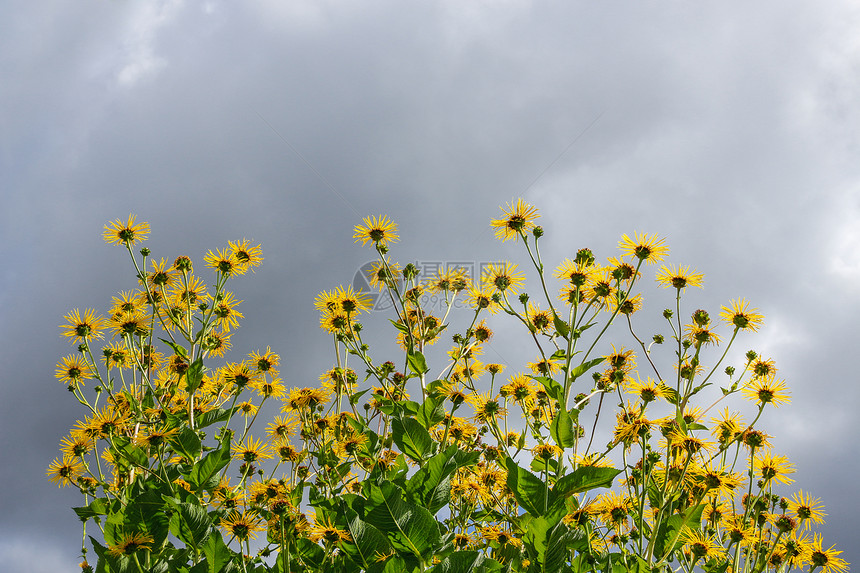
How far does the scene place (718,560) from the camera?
445 centimetres

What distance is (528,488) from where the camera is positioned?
2.80 metres

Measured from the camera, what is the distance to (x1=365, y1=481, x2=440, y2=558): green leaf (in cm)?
268

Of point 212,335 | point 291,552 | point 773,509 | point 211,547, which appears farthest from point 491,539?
point 212,335

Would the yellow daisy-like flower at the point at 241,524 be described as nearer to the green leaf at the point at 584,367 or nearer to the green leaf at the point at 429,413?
the green leaf at the point at 429,413

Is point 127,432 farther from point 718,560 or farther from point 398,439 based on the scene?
point 718,560

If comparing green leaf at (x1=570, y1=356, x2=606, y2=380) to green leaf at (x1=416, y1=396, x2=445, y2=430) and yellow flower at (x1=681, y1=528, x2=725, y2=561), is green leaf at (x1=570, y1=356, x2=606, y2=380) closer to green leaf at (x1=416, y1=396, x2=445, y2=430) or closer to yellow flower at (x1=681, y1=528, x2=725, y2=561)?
green leaf at (x1=416, y1=396, x2=445, y2=430)

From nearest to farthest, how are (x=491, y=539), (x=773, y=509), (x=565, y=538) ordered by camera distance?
(x=565, y=538) → (x=491, y=539) → (x=773, y=509)

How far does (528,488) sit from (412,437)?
2.59 ft

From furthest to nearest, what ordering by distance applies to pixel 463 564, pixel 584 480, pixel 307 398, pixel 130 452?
1. pixel 307 398
2. pixel 130 452
3. pixel 584 480
4. pixel 463 564

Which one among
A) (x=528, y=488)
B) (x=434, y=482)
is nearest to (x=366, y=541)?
(x=434, y=482)

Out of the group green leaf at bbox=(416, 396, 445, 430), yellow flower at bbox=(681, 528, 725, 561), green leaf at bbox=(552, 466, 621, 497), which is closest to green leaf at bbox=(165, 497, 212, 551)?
green leaf at bbox=(416, 396, 445, 430)

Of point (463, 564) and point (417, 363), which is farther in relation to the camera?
point (417, 363)

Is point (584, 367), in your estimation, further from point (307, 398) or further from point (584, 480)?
point (307, 398)

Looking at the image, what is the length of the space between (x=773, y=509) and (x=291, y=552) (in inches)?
186
